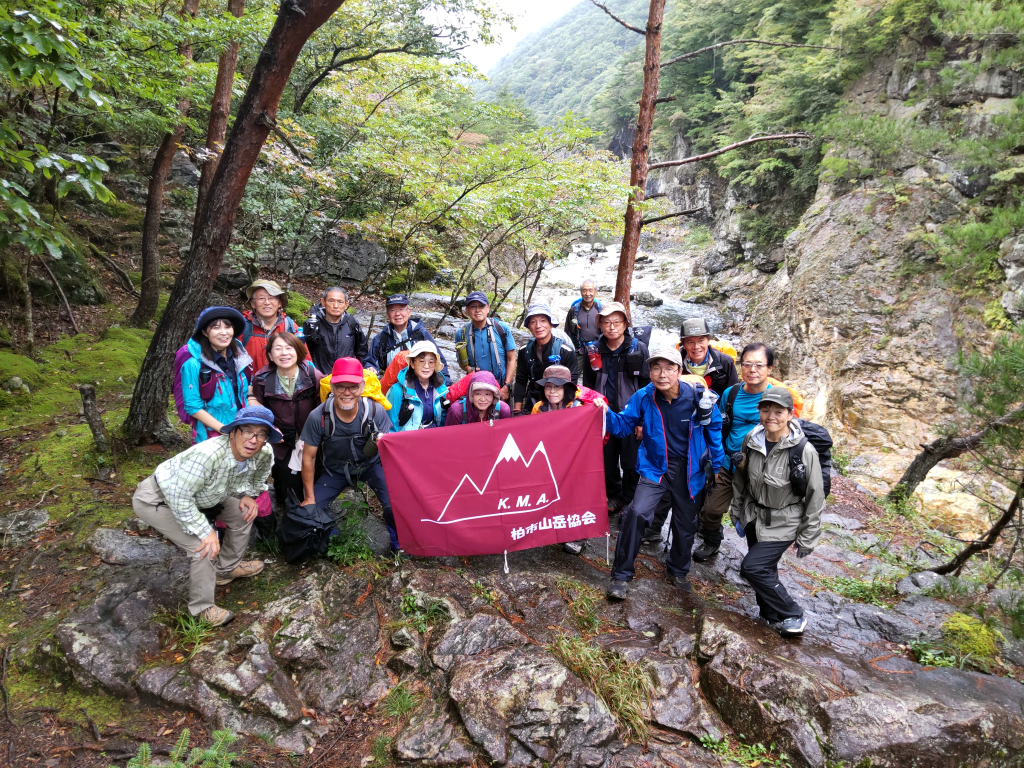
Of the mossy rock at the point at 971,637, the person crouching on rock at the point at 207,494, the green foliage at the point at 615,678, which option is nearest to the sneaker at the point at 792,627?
the mossy rock at the point at 971,637

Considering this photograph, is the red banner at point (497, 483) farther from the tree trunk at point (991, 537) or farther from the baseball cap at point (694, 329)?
the tree trunk at point (991, 537)

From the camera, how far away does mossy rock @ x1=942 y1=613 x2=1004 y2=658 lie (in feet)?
14.0

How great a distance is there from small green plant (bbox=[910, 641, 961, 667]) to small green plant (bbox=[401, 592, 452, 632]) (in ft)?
12.7

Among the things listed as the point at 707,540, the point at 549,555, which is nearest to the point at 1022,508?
the point at 707,540

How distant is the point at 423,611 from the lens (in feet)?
13.8

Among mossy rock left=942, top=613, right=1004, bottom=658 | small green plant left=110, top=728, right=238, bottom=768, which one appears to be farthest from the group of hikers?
mossy rock left=942, top=613, right=1004, bottom=658

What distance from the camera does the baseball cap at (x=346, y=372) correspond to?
14.2ft

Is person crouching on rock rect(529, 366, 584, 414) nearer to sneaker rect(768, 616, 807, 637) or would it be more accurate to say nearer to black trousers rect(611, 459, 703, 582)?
black trousers rect(611, 459, 703, 582)

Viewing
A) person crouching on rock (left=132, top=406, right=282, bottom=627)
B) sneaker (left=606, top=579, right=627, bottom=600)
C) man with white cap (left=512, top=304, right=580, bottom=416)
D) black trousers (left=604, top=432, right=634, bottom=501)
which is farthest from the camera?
man with white cap (left=512, top=304, right=580, bottom=416)

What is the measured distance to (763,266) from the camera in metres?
24.9

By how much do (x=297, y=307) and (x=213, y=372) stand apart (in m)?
10.2

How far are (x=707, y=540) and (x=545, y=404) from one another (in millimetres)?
2411

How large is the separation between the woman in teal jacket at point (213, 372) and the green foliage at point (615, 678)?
3.42m

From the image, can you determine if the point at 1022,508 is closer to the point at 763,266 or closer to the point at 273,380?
the point at 273,380
